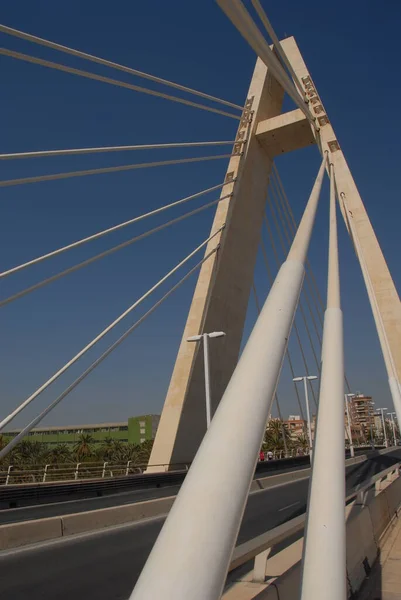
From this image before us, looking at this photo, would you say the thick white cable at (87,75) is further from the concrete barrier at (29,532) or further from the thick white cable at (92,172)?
the concrete barrier at (29,532)

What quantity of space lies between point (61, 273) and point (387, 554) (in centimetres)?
579

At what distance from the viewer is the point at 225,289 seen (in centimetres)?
1502

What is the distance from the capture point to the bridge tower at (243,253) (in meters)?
12.9

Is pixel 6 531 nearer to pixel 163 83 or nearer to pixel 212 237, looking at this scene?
pixel 163 83

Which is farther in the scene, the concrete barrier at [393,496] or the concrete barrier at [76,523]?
the concrete barrier at [393,496]

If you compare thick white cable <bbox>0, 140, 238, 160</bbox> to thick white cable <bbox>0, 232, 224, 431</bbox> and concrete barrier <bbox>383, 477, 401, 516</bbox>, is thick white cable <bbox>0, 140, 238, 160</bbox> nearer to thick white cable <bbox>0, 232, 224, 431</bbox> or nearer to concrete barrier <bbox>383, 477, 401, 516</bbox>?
thick white cable <bbox>0, 232, 224, 431</bbox>

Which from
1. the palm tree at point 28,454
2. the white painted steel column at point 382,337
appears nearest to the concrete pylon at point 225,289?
the white painted steel column at point 382,337

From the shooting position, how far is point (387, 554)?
6.34m

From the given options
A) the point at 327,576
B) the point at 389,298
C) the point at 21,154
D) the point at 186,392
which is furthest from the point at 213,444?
the point at 186,392

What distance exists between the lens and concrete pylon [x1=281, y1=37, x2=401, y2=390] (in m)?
11.7

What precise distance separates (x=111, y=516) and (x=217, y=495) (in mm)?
7879

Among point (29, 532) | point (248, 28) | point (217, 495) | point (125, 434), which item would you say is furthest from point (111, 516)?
point (125, 434)

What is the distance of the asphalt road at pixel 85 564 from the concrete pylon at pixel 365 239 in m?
5.47

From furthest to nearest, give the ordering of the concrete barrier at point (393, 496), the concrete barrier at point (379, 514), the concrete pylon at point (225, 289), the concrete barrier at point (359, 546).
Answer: the concrete pylon at point (225, 289)
the concrete barrier at point (393, 496)
the concrete barrier at point (379, 514)
the concrete barrier at point (359, 546)
